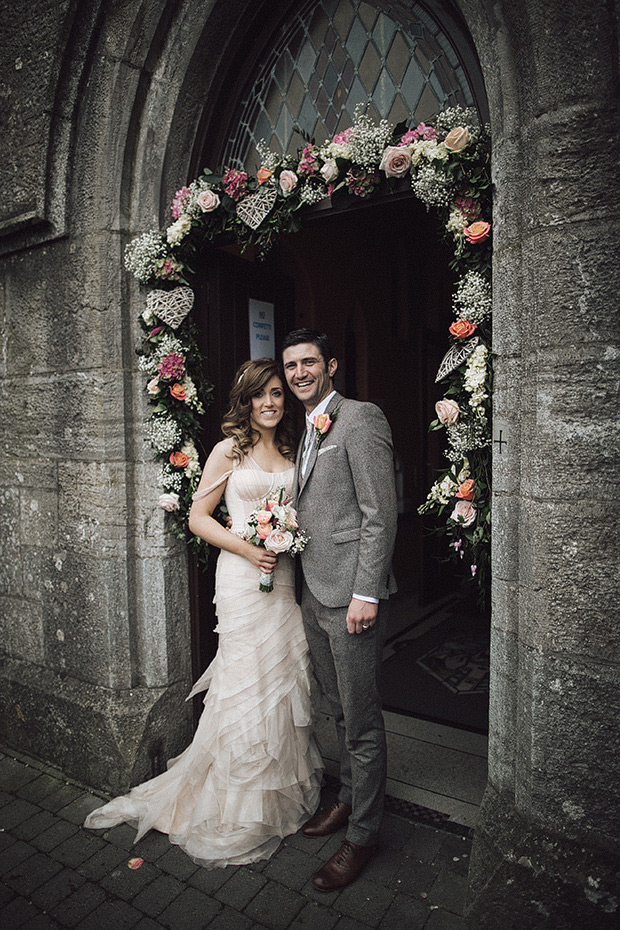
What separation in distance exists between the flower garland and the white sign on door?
21.0 inches

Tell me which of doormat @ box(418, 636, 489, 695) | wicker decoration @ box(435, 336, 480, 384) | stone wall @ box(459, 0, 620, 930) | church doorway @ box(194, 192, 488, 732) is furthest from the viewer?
doormat @ box(418, 636, 489, 695)

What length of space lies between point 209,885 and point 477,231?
119 inches

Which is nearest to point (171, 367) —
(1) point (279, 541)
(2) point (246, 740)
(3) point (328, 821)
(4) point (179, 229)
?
(4) point (179, 229)

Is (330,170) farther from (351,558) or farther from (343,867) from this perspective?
(343,867)

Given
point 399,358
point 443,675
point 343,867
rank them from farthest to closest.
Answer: point 399,358
point 443,675
point 343,867

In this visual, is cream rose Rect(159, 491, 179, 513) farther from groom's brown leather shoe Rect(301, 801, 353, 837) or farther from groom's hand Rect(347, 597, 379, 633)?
groom's brown leather shoe Rect(301, 801, 353, 837)

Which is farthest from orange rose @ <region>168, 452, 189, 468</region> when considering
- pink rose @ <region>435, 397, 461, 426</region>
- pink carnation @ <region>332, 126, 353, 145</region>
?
pink carnation @ <region>332, 126, 353, 145</region>

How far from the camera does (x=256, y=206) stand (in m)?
2.98

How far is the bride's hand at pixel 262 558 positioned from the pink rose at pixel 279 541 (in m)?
0.24

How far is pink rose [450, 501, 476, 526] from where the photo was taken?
2508 mm

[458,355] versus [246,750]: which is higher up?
[458,355]

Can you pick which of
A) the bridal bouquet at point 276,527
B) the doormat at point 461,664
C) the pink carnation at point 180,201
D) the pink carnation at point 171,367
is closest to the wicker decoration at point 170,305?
the pink carnation at point 171,367

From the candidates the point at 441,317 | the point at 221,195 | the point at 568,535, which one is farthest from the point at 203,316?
the point at 441,317

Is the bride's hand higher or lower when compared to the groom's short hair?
lower
